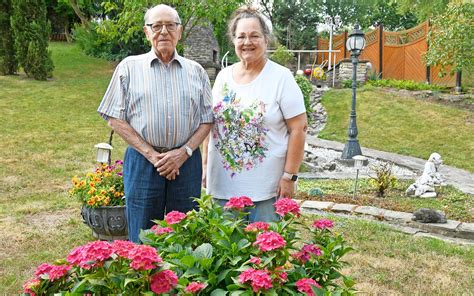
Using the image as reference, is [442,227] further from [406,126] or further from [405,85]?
[405,85]

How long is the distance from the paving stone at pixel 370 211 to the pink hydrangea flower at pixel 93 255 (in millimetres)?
4274

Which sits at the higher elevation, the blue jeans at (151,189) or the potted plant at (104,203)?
the blue jeans at (151,189)

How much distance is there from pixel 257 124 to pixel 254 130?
33 millimetres

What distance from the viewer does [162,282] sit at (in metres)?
1.53

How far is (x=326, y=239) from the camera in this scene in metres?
2.03

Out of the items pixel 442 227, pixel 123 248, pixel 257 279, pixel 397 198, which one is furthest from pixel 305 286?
pixel 397 198

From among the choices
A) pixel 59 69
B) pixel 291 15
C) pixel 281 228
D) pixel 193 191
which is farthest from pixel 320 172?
pixel 291 15

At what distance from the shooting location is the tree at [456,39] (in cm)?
1220

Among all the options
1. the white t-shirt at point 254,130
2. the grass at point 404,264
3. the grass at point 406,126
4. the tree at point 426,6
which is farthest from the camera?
the tree at point 426,6

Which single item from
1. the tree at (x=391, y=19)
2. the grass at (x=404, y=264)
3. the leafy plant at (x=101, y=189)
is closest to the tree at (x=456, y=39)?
the grass at (x=404, y=264)

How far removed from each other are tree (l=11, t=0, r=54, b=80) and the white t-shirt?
12.7 m

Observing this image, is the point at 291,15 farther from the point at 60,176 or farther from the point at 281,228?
the point at 281,228

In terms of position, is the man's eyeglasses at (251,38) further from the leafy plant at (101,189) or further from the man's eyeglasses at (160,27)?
the leafy plant at (101,189)

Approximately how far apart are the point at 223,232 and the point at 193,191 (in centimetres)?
81
